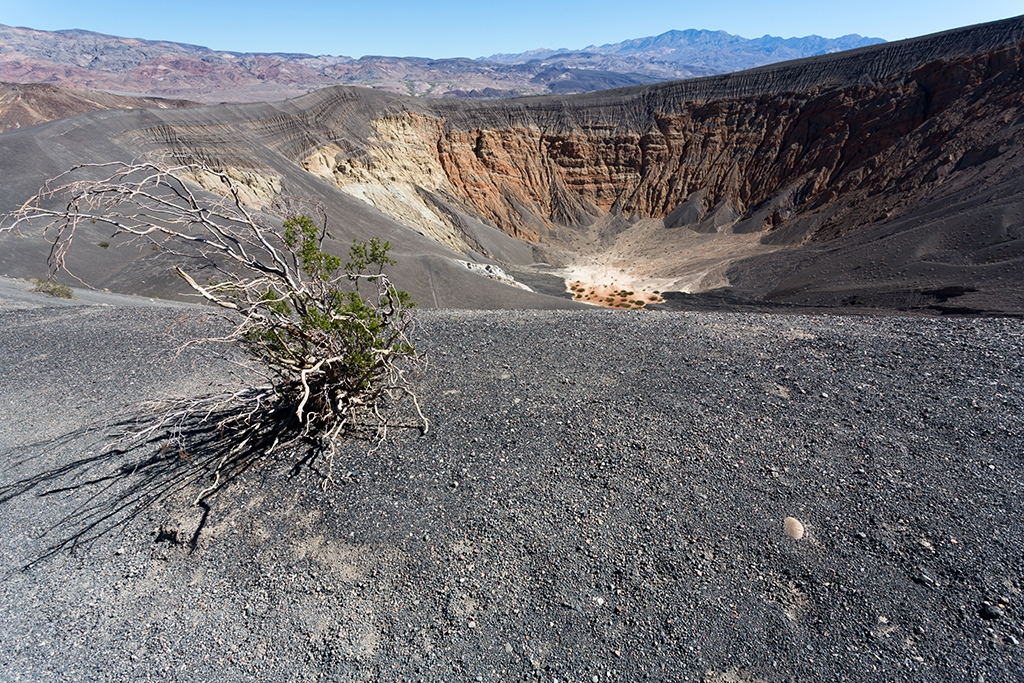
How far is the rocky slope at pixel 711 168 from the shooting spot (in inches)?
840

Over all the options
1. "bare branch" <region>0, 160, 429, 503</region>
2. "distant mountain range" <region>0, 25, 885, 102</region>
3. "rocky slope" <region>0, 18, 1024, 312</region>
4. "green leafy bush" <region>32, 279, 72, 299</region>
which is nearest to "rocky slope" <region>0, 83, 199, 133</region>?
"rocky slope" <region>0, 18, 1024, 312</region>

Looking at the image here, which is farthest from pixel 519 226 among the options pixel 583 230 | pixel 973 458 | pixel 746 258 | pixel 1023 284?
pixel 973 458

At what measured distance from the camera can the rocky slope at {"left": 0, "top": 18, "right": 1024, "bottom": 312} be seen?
70.0ft

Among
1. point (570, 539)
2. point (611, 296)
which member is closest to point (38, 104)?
point (611, 296)

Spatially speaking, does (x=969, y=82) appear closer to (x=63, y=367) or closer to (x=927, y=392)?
(x=927, y=392)

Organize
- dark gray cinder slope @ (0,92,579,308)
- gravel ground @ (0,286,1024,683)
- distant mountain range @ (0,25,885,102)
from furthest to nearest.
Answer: distant mountain range @ (0,25,885,102) → dark gray cinder slope @ (0,92,579,308) → gravel ground @ (0,286,1024,683)

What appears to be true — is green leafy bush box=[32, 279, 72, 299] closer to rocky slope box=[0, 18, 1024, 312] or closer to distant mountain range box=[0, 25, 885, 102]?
rocky slope box=[0, 18, 1024, 312]

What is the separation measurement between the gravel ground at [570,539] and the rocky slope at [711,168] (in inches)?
646

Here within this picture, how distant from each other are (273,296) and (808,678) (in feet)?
19.5

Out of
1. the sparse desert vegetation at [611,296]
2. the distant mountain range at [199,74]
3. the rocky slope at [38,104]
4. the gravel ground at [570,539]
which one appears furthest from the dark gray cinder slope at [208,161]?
the distant mountain range at [199,74]

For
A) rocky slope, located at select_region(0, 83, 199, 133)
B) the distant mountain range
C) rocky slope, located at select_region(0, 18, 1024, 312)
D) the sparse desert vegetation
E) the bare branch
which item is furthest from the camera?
the distant mountain range

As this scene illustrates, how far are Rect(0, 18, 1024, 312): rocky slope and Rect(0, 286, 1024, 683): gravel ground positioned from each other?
16413 millimetres

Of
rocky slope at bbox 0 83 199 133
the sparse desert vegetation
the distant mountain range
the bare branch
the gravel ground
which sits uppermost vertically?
the distant mountain range

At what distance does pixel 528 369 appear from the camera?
23.2 ft
